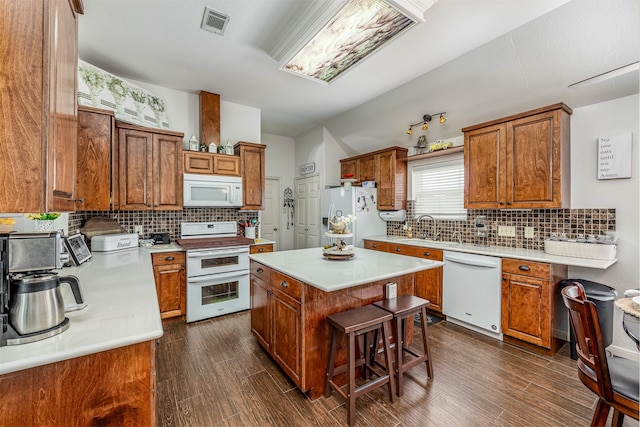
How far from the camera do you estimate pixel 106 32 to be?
8.19 ft

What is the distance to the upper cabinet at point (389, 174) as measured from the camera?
436 centimetres

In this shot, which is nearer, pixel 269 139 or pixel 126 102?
pixel 126 102

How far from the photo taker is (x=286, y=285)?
6.71 ft

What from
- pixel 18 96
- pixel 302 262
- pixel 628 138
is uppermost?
pixel 628 138

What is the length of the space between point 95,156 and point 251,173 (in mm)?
1763

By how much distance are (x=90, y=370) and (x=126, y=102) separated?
3.20 m

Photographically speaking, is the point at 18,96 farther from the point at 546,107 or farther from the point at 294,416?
the point at 546,107

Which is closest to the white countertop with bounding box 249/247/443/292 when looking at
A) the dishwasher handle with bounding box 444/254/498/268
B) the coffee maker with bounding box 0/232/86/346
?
the dishwasher handle with bounding box 444/254/498/268

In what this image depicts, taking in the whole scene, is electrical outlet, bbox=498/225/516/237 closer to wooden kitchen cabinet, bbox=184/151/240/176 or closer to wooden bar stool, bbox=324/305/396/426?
wooden bar stool, bbox=324/305/396/426

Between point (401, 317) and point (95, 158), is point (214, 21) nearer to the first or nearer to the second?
point (95, 158)

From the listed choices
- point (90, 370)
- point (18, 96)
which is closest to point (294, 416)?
point (90, 370)

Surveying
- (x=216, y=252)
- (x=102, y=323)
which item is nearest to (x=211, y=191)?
(x=216, y=252)

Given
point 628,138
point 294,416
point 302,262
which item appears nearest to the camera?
point 294,416

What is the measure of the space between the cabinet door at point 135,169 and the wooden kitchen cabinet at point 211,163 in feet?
1.42
